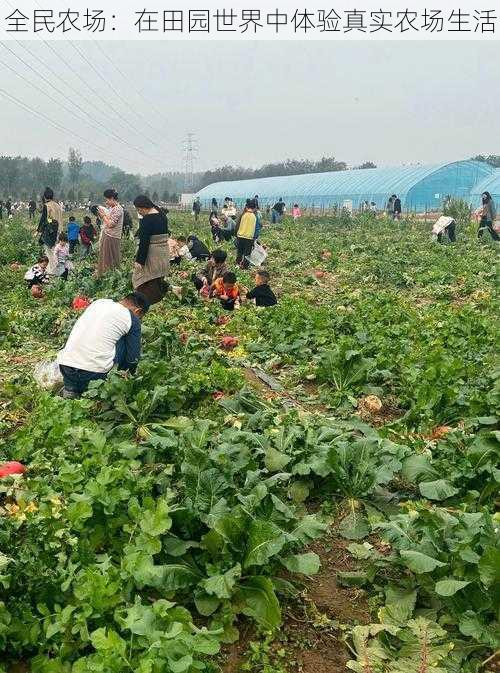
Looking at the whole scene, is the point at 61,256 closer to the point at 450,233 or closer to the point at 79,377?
the point at 79,377

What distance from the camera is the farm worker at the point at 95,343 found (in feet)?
17.9

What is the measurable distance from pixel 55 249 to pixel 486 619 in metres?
10.5

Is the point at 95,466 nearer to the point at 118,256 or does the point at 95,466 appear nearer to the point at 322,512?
the point at 322,512

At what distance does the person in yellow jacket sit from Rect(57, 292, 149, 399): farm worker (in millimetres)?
7174

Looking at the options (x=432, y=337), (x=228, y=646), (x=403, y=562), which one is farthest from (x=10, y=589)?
(x=432, y=337)

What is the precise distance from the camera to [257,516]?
351cm

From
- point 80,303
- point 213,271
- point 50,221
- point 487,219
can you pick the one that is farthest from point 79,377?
point 487,219

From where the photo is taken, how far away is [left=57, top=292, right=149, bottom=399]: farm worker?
5.45 metres

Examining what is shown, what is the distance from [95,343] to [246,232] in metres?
7.72

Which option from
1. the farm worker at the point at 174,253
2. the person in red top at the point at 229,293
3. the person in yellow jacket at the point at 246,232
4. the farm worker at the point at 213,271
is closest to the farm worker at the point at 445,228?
the person in yellow jacket at the point at 246,232

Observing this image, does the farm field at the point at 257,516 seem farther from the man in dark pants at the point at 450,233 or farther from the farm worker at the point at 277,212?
the farm worker at the point at 277,212

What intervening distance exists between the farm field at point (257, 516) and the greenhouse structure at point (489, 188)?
98.4 ft

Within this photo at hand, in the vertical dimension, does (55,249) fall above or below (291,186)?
below

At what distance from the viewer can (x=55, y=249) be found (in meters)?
12.0
